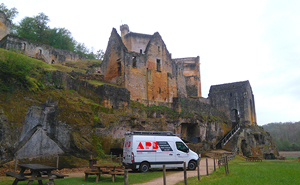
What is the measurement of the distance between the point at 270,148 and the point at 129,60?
27.2 metres

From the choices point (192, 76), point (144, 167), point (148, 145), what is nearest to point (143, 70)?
point (148, 145)

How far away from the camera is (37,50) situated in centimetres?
3753

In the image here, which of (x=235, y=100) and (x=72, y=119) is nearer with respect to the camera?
(x=72, y=119)

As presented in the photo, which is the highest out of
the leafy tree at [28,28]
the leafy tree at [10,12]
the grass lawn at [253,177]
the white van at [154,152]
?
the leafy tree at [10,12]

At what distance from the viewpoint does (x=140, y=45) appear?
38781 mm

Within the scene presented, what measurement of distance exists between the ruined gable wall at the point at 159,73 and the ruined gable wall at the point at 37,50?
15.3 metres

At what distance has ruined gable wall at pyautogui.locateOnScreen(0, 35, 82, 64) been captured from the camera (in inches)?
1300

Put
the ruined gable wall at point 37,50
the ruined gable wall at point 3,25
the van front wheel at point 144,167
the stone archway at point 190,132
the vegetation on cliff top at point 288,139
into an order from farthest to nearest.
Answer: the vegetation on cliff top at point 288,139 → the ruined gable wall at point 3,25 → the ruined gable wall at point 37,50 → the stone archway at point 190,132 → the van front wheel at point 144,167

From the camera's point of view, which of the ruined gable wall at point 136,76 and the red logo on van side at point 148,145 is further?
the ruined gable wall at point 136,76

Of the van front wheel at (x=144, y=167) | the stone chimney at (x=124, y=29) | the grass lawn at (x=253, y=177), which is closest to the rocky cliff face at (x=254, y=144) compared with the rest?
the grass lawn at (x=253, y=177)

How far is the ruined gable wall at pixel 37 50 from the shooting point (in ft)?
108

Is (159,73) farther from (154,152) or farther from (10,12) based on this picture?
(10,12)

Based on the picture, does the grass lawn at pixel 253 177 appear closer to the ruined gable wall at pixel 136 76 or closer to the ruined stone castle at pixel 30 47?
the ruined gable wall at pixel 136 76

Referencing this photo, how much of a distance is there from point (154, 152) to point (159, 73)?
17.7 metres
